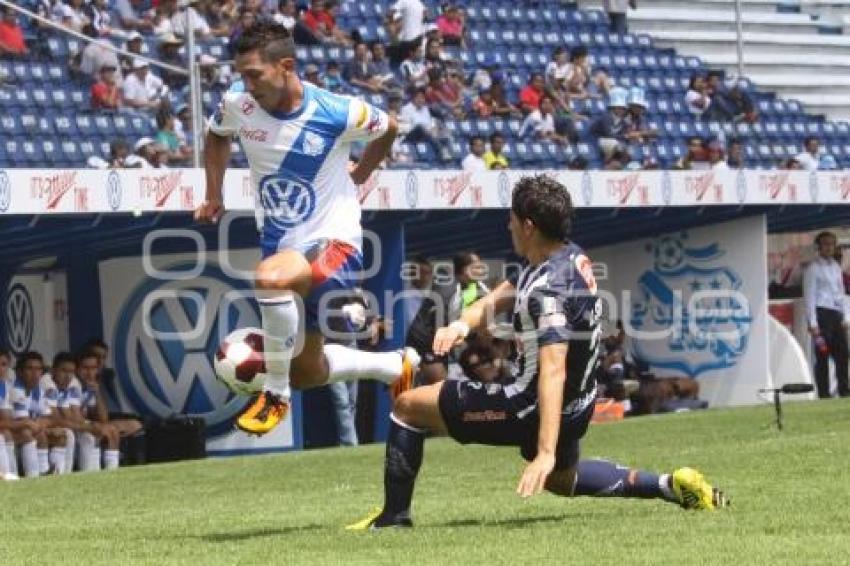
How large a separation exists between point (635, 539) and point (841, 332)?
647 inches

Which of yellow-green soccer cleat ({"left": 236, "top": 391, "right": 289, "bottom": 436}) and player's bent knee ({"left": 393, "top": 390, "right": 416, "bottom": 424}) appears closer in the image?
player's bent knee ({"left": 393, "top": 390, "right": 416, "bottom": 424})

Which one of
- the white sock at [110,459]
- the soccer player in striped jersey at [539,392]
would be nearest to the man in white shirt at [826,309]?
the white sock at [110,459]

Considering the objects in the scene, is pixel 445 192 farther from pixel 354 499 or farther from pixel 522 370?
pixel 522 370

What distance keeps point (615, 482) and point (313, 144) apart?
2.17 meters

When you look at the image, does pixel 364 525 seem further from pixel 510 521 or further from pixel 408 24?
pixel 408 24

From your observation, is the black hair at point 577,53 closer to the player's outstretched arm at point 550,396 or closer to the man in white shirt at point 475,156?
the man in white shirt at point 475,156

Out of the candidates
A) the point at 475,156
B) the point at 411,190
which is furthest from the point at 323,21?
the point at 411,190

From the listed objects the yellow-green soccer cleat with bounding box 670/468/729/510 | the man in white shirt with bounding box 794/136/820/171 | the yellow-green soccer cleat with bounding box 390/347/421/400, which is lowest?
the yellow-green soccer cleat with bounding box 670/468/729/510

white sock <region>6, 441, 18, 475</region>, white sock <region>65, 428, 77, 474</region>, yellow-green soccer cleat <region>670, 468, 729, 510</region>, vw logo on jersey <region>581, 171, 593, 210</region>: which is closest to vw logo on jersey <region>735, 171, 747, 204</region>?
vw logo on jersey <region>581, 171, 593, 210</region>

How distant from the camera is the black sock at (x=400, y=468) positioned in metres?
8.93

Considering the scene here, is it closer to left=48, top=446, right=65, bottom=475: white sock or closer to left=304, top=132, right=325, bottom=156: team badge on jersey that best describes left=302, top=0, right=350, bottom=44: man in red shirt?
left=48, top=446, right=65, bottom=475: white sock

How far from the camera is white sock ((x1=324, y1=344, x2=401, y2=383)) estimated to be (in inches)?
391

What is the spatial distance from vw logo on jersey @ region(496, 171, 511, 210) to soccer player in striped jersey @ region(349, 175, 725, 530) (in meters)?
11.7

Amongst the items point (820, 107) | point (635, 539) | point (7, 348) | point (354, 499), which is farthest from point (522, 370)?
point (820, 107)
